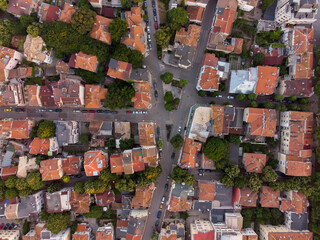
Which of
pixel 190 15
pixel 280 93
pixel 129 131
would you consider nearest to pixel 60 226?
pixel 129 131

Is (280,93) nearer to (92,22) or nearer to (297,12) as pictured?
(297,12)

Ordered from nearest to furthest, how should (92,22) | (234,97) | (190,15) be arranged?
1. (92,22)
2. (190,15)
3. (234,97)

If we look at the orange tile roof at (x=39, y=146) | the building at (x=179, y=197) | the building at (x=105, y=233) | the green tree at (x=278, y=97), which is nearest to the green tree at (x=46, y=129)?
the orange tile roof at (x=39, y=146)

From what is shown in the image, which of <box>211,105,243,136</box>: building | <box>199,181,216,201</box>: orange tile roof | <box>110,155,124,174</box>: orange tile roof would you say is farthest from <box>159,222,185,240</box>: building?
<box>211,105,243,136</box>: building

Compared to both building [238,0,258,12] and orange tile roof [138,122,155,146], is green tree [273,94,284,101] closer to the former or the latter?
building [238,0,258,12]

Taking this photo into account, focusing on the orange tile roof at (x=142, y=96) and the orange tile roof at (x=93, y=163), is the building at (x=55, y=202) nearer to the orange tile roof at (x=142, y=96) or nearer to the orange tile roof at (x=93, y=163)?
the orange tile roof at (x=93, y=163)

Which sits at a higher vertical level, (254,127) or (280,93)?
(280,93)

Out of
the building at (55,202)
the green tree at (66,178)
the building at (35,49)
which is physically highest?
the building at (35,49)

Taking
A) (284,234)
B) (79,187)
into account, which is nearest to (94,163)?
(79,187)
